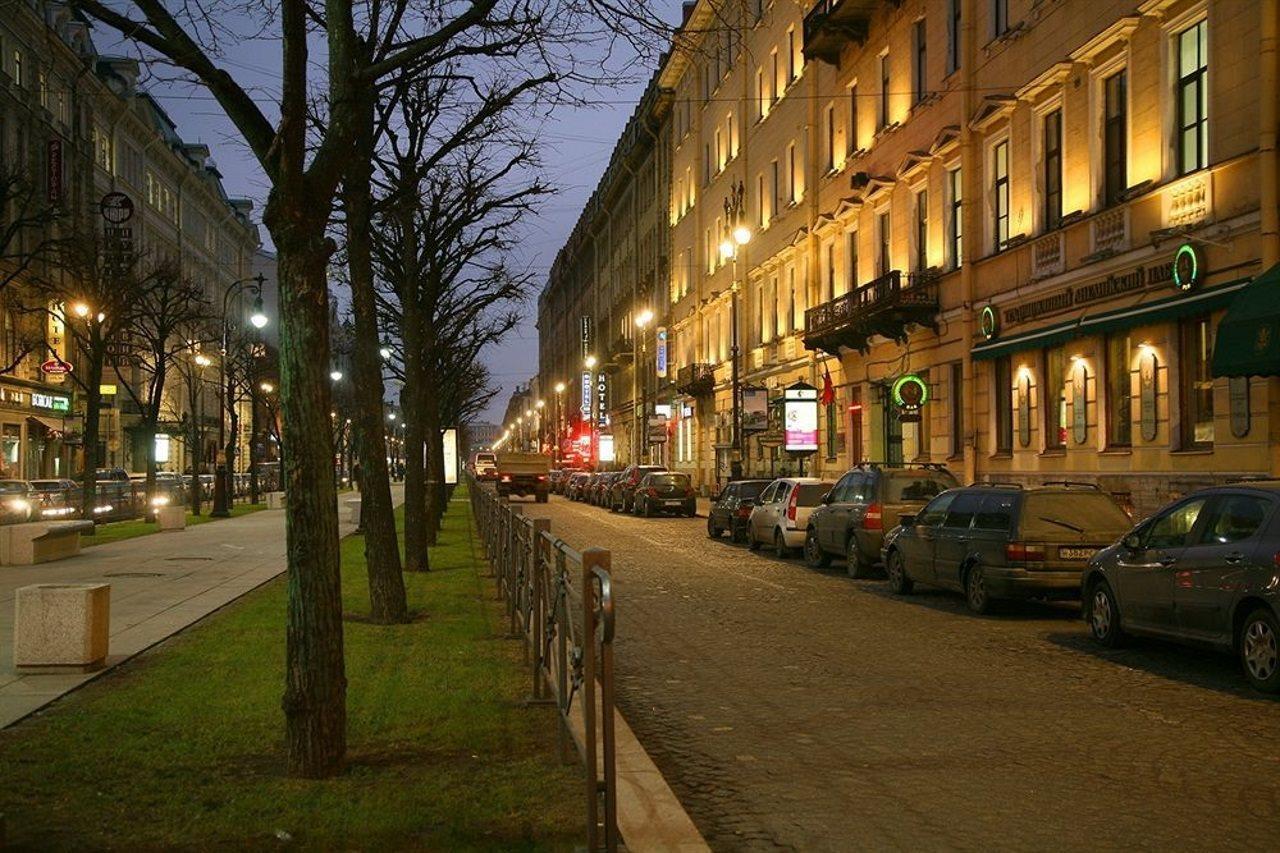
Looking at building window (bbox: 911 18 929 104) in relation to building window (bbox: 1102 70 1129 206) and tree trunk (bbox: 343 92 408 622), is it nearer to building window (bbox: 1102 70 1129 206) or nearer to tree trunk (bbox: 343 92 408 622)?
building window (bbox: 1102 70 1129 206)

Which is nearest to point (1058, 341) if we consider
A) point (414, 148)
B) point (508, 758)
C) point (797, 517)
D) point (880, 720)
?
point (797, 517)

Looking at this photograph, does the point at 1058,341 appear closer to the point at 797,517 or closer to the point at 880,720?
the point at 797,517

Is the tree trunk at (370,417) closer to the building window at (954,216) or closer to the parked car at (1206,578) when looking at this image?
the parked car at (1206,578)

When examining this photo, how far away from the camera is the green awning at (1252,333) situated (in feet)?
56.4

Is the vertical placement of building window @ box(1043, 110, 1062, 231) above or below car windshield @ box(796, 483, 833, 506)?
above

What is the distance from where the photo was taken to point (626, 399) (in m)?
90.1

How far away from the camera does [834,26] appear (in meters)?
38.8

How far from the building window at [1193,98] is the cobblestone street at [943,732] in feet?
30.4

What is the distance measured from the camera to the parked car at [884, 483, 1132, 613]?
50.2ft

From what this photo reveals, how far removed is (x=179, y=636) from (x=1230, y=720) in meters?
9.60

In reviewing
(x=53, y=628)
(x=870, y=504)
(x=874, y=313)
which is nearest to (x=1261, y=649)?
(x=53, y=628)

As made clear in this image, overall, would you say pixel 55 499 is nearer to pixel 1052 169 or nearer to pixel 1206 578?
pixel 1052 169

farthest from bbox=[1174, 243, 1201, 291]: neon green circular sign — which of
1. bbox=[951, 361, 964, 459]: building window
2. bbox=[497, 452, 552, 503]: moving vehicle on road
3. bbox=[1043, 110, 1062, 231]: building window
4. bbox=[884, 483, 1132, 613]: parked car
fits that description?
bbox=[497, 452, 552, 503]: moving vehicle on road

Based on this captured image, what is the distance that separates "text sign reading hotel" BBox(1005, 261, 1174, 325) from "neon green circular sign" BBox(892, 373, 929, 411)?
4.51 metres
